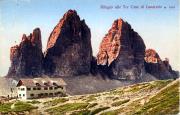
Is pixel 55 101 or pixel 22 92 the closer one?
pixel 55 101

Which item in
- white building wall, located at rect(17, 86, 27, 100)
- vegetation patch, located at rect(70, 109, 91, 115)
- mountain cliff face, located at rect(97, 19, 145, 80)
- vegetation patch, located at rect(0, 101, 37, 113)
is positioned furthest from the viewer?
mountain cliff face, located at rect(97, 19, 145, 80)

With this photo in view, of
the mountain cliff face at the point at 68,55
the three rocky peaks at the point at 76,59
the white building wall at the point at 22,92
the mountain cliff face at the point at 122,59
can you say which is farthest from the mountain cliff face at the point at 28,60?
the white building wall at the point at 22,92

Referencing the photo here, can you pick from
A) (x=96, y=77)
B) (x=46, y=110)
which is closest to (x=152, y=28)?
(x=46, y=110)

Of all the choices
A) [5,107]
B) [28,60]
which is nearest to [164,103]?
[5,107]

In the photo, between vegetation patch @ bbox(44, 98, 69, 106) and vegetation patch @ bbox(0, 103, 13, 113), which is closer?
vegetation patch @ bbox(0, 103, 13, 113)

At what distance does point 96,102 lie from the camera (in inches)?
2537

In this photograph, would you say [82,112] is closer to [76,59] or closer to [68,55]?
[68,55]

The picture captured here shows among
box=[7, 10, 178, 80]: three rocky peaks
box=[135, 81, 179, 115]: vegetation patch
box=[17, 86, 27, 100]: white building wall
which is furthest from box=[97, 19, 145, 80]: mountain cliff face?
box=[135, 81, 179, 115]: vegetation patch

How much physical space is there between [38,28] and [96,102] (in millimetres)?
10326

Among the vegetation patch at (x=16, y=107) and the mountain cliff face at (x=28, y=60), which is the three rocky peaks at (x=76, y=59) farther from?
the vegetation patch at (x=16, y=107)

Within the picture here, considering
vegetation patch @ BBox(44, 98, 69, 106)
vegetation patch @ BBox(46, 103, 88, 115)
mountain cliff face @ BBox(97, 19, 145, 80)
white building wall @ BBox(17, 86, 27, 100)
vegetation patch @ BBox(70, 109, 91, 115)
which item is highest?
mountain cliff face @ BBox(97, 19, 145, 80)

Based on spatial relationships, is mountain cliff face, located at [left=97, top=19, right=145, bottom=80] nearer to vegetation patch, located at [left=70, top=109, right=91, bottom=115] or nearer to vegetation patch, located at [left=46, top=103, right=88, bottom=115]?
vegetation patch, located at [left=46, top=103, right=88, bottom=115]

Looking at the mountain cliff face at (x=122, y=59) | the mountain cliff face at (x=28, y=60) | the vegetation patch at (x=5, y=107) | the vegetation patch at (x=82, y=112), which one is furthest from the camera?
the mountain cliff face at (x=122, y=59)

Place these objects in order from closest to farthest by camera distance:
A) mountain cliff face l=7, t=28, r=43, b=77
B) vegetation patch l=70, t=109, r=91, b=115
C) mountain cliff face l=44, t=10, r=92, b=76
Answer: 1. vegetation patch l=70, t=109, r=91, b=115
2. mountain cliff face l=7, t=28, r=43, b=77
3. mountain cliff face l=44, t=10, r=92, b=76
